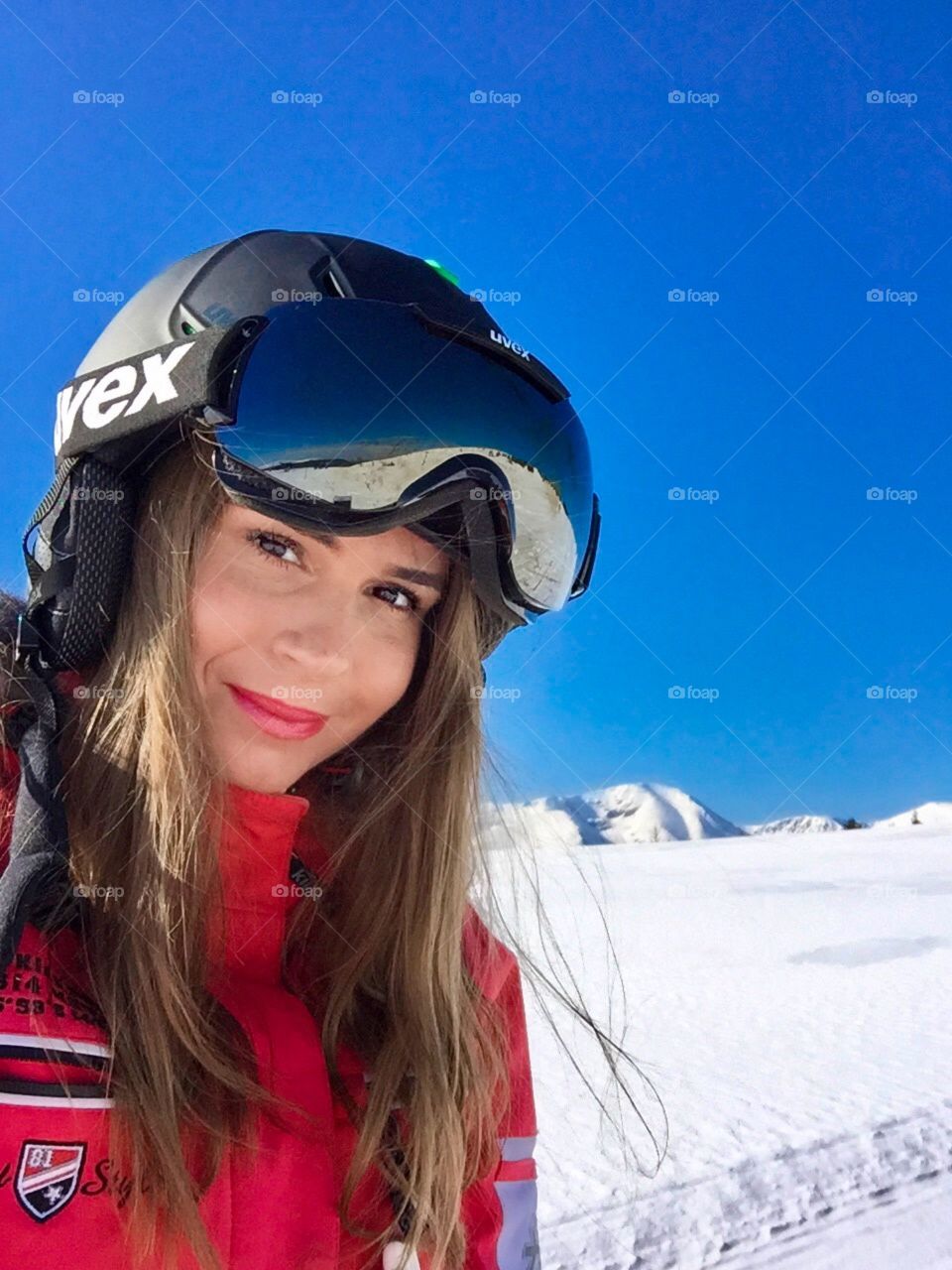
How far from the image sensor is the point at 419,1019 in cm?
153

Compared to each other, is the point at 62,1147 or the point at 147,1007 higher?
the point at 147,1007

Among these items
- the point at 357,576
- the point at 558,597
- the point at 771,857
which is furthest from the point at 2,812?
the point at 771,857

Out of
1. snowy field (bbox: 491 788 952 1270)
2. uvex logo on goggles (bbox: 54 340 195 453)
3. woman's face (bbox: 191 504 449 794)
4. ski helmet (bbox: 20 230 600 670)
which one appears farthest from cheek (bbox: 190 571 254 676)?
snowy field (bbox: 491 788 952 1270)

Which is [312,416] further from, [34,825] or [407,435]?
[34,825]

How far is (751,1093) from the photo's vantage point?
421 centimetres

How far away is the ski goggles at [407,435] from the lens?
141cm

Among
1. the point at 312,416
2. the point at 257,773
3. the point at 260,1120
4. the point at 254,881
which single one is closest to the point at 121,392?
the point at 312,416

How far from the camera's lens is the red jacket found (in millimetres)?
1019

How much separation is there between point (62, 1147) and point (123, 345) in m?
1.23

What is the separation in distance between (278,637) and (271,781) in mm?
239

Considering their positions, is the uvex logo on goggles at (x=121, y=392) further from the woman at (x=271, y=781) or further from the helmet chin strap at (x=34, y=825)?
the helmet chin strap at (x=34, y=825)

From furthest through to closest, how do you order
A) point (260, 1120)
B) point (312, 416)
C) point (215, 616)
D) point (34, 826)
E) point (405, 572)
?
point (405, 572) → point (312, 416) → point (215, 616) → point (260, 1120) → point (34, 826)

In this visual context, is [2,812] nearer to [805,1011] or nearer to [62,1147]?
[62,1147]

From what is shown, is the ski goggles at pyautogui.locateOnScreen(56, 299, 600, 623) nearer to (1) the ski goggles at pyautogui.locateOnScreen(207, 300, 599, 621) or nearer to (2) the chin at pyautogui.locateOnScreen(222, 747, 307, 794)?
(1) the ski goggles at pyautogui.locateOnScreen(207, 300, 599, 621)
